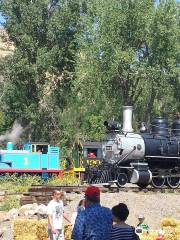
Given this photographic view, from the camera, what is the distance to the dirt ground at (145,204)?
707 inches

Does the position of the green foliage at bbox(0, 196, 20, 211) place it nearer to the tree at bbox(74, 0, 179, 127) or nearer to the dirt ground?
the dirt ground

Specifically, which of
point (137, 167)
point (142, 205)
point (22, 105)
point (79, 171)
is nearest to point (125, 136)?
A: point (137, 167)

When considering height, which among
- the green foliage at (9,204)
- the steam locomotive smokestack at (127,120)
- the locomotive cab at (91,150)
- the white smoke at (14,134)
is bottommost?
the green foliage at (9,204)

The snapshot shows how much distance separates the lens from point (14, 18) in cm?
4897

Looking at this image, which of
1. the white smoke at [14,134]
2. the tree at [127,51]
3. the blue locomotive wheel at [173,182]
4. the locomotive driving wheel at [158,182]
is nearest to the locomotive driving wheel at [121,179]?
the locomotive driving wheel at [158,182]

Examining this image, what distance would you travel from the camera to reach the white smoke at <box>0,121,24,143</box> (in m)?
51.7

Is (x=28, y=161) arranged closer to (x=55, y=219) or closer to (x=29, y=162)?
(x=29, y=162)

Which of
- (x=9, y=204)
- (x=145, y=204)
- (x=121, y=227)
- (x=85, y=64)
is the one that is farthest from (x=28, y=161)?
(x=121, y=227)

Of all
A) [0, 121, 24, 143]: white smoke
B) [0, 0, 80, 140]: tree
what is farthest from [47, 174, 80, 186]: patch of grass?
[0, 121, 24, 143]: white smoke

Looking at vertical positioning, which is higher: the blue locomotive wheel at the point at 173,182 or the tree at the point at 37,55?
the tree at the point at 37,55

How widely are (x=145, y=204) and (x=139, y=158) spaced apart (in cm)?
537

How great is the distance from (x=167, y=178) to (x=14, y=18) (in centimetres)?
2710

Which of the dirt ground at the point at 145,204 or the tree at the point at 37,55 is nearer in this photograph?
the dirt ground at the point at 145,204

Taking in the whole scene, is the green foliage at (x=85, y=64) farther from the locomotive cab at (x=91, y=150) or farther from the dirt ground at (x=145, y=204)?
the dirt ground at (x=145, y=204)
